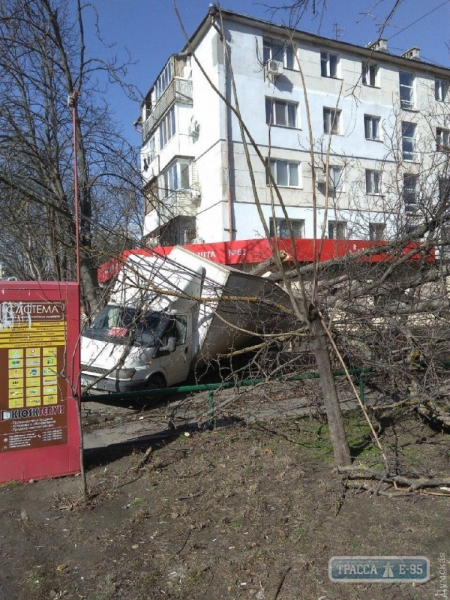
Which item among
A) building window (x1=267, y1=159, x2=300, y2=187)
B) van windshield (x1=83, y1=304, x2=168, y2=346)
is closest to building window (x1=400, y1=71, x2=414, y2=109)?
building window (x1=267, y1=159, x2=300, y2=187)

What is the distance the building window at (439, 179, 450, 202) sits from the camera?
6.58 metres

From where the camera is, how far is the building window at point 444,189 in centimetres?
658

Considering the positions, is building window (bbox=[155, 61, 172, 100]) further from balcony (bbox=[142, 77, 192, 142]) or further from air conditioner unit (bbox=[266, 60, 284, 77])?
air conditioner unit (bbox=[266, 60, 284, 77])

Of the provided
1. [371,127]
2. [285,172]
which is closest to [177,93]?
[285,172]

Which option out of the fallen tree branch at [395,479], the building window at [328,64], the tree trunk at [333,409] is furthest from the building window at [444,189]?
the building window at [328,64]

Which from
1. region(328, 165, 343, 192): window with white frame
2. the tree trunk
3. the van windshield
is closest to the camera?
the tree trunk

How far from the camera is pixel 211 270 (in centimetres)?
942

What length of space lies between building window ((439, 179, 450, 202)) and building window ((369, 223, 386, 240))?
134 centimetres

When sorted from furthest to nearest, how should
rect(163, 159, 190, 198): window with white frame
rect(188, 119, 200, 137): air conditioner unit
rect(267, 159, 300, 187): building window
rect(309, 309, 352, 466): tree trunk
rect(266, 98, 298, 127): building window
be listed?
rect(163, 159, 190, 198): window with white frame → rect(266, 98, 298, 127): building window → rect(188, 119, 200, 137): air conditioner unit → rect(267, 159, 300, 187): building window → rect(309, 309, 352, 466): tree trunk

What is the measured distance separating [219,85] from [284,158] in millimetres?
4307

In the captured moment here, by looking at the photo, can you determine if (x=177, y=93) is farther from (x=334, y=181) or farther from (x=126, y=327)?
(x=126, y=327)

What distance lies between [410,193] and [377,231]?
819mm

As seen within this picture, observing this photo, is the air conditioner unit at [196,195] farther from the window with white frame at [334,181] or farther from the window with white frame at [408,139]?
the window with white frame at [408,139]

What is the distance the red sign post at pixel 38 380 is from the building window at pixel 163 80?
23.0m
